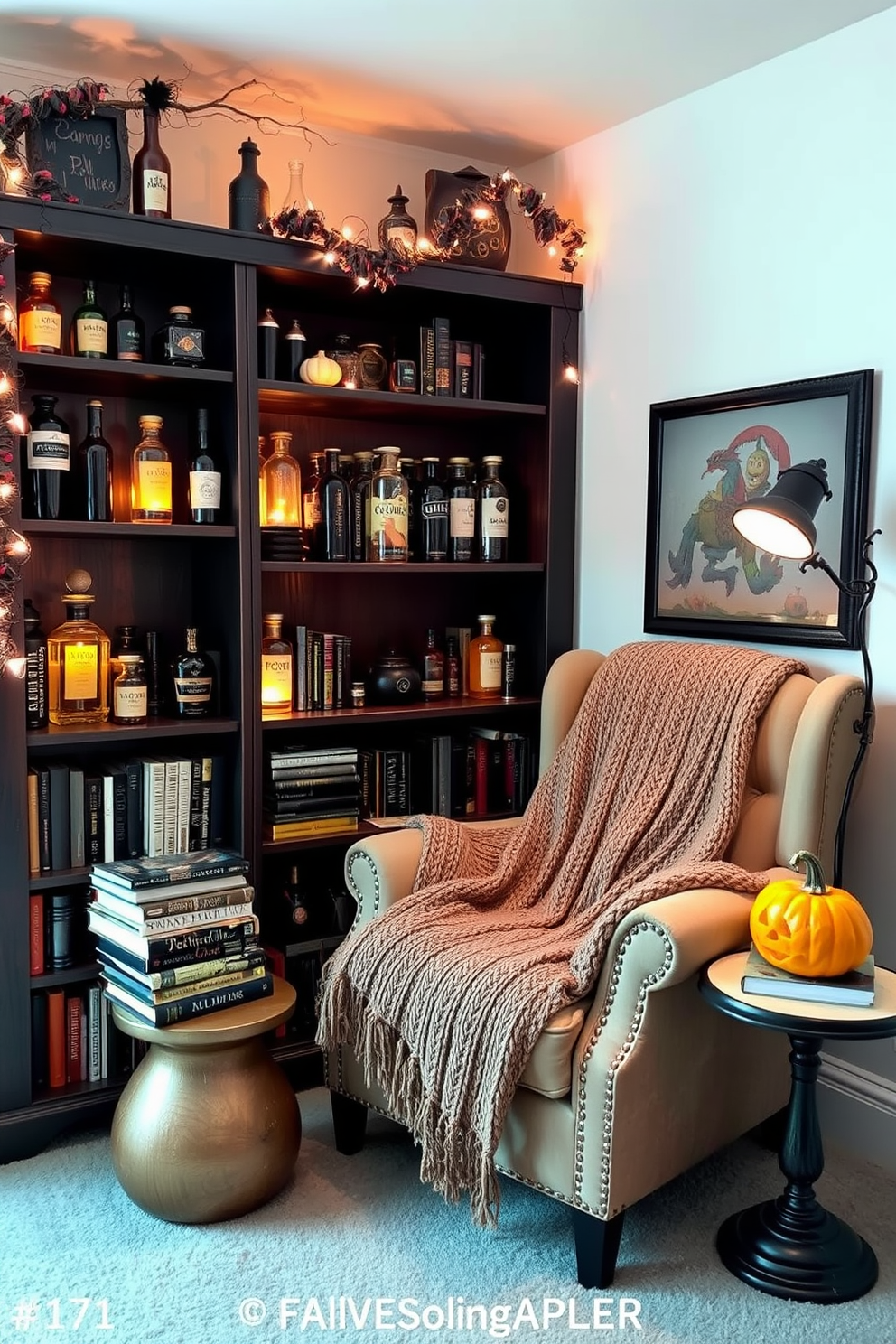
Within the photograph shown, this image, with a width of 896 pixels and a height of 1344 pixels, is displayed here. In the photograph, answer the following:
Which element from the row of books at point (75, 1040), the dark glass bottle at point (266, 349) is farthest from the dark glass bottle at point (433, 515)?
the row of books at point (75, 1040)

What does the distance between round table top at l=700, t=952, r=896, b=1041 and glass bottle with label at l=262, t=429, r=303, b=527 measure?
4.99ft

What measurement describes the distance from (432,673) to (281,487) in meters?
0.67

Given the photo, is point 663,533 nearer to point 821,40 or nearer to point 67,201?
point 821,40

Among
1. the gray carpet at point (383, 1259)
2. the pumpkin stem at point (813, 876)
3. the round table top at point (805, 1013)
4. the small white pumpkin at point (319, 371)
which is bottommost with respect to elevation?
the gray carpet at point (383, 1259)

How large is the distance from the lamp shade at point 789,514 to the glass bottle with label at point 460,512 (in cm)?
94

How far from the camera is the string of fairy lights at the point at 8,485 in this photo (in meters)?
2.31

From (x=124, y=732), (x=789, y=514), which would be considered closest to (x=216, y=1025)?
(x=124, y=732)

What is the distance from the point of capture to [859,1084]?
2.50 metres

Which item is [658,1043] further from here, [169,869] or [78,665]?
[78,665]

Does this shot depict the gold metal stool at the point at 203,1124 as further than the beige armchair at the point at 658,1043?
Yes

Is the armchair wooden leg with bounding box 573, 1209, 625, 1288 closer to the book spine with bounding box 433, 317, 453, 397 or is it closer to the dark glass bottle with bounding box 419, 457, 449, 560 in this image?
the dark glass bottle with bounding box 419, 457, 449, 560

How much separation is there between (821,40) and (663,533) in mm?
1140

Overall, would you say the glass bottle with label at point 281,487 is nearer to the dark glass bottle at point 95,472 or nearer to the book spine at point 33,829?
the dark glass bottle at point 95,472

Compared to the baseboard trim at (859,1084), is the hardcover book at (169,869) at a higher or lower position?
higher
